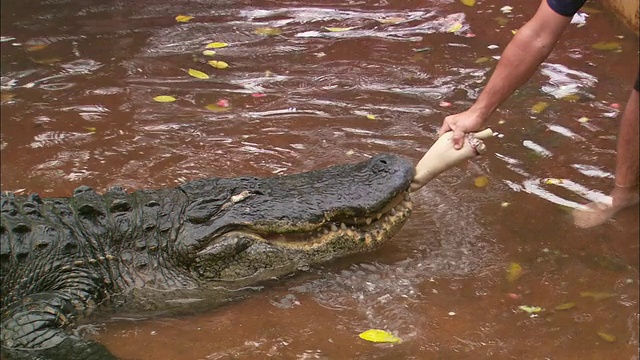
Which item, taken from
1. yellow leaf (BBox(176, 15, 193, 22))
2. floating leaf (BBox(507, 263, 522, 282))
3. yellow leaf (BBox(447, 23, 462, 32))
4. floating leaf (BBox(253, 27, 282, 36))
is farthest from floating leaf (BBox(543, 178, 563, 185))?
yellow leaf (BBox(176, 15, 193, 22))

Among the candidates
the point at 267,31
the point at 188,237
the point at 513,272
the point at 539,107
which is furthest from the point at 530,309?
the point at 267,31

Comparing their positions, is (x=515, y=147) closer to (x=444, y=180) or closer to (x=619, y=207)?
(x=444, y=180)

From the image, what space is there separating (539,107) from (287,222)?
2.63 metres

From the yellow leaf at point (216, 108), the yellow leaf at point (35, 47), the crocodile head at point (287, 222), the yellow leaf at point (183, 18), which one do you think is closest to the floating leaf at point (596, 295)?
the crocodile head at point (287, 222)

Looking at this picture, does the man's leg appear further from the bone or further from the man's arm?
the bone

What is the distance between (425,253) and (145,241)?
1.57 m

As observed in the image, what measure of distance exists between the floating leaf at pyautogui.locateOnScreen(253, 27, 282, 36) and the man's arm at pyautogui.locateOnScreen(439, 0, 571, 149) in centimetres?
377

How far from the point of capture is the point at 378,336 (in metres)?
3.41

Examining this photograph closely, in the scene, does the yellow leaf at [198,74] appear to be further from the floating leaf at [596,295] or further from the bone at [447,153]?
the floating leaf at [596,295]

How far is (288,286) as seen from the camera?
3.85 m

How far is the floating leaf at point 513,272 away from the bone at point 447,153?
2.13ft

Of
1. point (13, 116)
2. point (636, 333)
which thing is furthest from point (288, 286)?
point (13, 116)

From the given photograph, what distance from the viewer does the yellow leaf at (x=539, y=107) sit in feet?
17.5

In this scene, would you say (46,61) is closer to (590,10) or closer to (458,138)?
(458,138)
